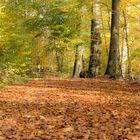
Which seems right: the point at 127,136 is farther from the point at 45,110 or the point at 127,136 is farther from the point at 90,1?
the point at 90,1

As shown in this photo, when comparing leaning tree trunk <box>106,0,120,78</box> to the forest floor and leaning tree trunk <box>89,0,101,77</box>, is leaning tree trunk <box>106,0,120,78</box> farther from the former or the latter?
the forest floor

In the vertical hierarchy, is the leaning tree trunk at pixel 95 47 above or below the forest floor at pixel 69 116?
above

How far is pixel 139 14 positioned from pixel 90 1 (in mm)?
9438

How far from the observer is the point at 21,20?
914 inches

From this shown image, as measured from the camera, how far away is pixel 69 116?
619 cm

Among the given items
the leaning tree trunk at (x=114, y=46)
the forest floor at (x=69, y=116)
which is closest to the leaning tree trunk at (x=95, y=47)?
the leaning tree trunk at (x=114, y=46)

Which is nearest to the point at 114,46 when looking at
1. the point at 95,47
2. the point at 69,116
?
the point at 95,47

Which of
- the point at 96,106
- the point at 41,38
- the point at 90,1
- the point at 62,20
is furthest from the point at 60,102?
the point at 41,38

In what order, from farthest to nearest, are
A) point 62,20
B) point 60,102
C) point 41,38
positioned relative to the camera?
point 41,38 → point 62,20 → point 60,102

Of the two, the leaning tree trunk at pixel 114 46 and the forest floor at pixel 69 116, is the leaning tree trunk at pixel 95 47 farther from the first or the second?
the forest floor at pixel 69 116

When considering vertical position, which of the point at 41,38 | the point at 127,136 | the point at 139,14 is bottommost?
the point at 127,136

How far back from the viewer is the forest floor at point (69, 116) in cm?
488

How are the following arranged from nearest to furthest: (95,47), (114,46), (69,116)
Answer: (69,116) < (114,46) < (95,47)

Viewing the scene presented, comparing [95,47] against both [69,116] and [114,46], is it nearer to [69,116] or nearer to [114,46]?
[114,46]
